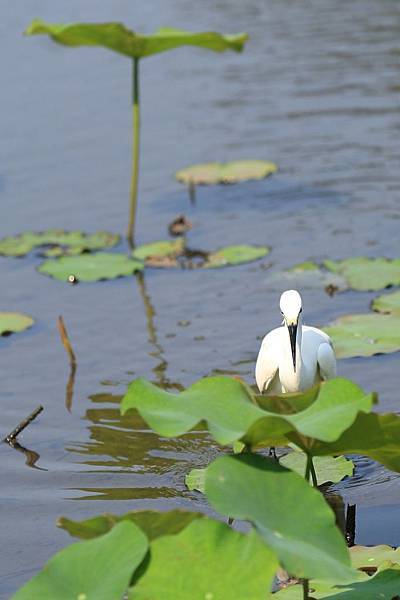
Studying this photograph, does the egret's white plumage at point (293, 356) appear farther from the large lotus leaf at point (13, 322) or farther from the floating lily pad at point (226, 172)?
the floating lily pad at point (226, 172)

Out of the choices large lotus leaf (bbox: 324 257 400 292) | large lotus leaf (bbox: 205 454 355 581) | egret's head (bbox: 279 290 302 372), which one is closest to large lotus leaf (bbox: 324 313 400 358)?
large lotus leaf (bbox: 324 257 400 292)

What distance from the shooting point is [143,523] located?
3.38 meters

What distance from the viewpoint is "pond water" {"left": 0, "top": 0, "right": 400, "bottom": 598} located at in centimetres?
613

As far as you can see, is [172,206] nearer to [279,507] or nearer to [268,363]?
[268,363]

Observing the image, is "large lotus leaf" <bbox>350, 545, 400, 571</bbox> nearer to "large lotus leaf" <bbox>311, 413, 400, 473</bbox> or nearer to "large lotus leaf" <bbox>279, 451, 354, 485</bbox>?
"large lotus leaf" <bbox>311, 413, 400, 473</bbox>

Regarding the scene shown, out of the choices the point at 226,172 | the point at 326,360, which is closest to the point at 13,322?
the point at 326,360

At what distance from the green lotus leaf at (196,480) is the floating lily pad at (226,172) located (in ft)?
16.4

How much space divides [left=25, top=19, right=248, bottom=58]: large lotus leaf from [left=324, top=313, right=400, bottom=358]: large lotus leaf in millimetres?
2558

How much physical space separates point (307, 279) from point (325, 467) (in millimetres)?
2966

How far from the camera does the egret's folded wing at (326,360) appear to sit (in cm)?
620

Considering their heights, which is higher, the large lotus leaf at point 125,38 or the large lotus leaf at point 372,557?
the large lotus leaf at point 125,38

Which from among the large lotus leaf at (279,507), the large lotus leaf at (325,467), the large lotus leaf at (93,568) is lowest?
the large lotus leaf at (325,467)

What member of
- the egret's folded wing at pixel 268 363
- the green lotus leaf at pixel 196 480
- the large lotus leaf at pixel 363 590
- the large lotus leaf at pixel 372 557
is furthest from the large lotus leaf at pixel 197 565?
the egret's folded wing at pixel 268 363

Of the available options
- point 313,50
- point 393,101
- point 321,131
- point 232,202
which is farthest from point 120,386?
point 313,50
